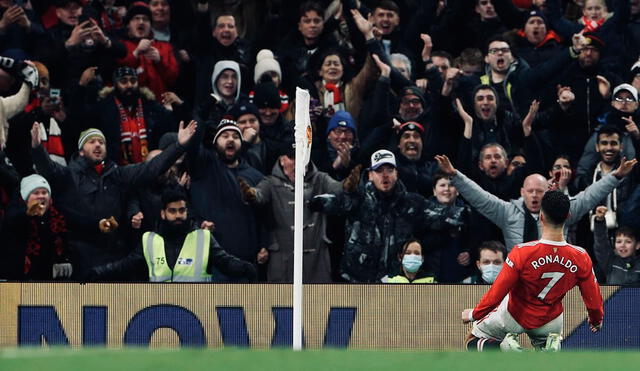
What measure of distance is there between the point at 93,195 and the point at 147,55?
75.1 inches

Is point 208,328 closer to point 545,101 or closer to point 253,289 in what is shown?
point 253,289

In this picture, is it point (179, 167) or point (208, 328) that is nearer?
point (208, 328)

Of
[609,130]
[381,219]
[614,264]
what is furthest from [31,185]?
[609,130]

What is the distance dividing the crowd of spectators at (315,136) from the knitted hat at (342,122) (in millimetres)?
39

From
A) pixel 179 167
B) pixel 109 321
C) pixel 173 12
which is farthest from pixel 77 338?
pixel 173 12

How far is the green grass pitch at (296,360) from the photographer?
23.4 feet

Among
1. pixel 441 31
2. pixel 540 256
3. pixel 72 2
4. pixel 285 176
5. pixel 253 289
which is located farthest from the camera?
pixel 441 31

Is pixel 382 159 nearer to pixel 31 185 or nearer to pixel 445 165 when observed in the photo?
pixel 445 165

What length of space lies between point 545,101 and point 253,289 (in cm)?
440

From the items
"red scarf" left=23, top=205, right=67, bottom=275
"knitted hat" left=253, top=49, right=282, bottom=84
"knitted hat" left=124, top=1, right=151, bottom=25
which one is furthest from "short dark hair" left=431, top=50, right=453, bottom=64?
"red scarf" left=23, top=205, right=67, bottom=275

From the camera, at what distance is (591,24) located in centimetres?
1565

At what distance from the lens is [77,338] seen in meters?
13.0

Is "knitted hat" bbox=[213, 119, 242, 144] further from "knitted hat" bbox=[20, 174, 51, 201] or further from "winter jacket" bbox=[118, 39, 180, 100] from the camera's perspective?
"knitted hat" bbox=[20, 174, 51, 201]

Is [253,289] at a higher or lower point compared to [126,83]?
lower
